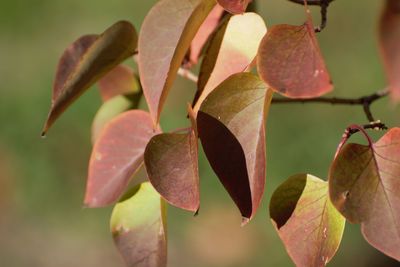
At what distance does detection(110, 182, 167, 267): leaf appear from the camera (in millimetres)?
674

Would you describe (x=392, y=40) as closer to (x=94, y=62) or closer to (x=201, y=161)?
(x=94, y=62)

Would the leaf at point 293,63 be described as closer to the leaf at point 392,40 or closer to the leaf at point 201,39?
the leaf at point 392,40

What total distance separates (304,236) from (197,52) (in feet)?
0.96

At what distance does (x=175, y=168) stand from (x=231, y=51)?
112mm

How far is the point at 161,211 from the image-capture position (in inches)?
Answer: 27.0

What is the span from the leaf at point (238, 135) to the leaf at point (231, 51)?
3 centimetres

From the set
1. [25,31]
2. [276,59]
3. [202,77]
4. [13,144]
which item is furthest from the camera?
[25,31]

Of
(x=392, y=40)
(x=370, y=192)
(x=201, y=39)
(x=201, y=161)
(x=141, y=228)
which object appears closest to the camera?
(x=392, y=40)

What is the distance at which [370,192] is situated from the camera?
56 centimetres

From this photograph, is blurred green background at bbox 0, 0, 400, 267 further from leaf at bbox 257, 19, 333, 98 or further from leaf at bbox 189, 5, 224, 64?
leaf at bbox 257, 19, 333, 98

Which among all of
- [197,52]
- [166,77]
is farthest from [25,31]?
[166,77]

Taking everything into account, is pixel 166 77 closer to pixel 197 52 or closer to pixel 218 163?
pixel 218 163

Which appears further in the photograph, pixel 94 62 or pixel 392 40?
pixel 94 62

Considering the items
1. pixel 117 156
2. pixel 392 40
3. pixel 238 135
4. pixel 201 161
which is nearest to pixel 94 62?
pixel 117 156
